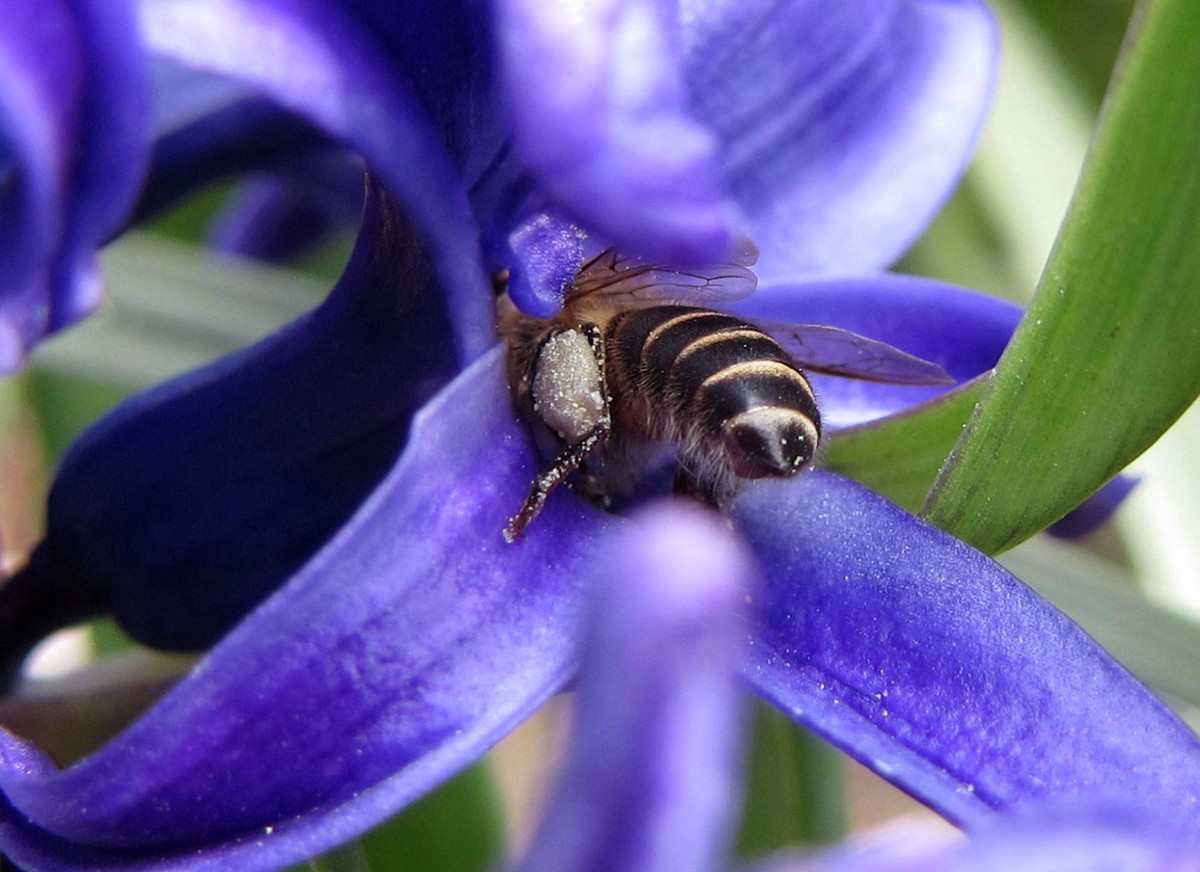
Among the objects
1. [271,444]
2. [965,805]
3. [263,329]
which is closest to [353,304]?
[271,444]

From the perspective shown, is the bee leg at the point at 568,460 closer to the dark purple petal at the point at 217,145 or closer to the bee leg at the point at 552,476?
the bee leg at the point at 552,476

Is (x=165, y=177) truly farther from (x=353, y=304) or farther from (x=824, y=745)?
(x=824, y=745)

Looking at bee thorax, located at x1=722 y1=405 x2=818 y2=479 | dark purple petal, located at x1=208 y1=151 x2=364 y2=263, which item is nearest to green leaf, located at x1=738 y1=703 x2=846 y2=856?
bee thorax, located at x1=722 y1=405 x2=818 y2=479

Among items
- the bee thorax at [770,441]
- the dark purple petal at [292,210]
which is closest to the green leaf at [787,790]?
the bee thorax at [770,441]

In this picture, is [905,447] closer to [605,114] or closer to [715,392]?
[715,392]

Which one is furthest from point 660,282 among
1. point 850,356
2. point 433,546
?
point 433,546

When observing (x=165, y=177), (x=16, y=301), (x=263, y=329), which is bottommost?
(x=263, y=329)
